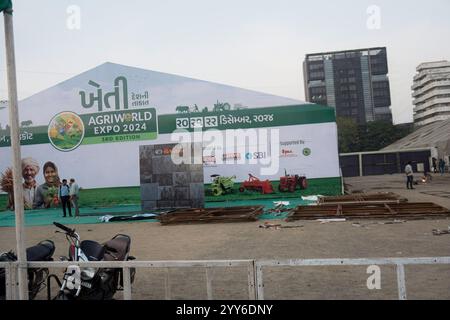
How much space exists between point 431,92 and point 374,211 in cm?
10987

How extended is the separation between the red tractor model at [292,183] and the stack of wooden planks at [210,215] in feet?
16.1

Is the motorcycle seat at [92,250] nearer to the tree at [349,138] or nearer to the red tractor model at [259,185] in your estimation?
the red tractor model at [259,185]

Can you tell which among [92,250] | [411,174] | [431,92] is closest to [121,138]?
[411,174]

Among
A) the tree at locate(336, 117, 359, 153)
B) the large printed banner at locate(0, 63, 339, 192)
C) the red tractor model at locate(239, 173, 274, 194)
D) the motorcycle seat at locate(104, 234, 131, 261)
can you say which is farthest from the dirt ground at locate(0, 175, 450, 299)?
the tree at locate(336, 117, 359, 153)

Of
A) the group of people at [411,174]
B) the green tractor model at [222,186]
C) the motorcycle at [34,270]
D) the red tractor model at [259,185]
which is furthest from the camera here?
the group of people at [411,174]

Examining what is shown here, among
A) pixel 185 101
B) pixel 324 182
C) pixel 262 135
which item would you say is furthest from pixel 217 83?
pixel 324 182

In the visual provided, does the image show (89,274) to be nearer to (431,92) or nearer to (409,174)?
(409,174)

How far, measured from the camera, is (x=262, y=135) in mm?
22172

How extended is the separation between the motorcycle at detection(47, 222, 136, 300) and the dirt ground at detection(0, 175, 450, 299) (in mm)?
753

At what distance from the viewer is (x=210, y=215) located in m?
16.2

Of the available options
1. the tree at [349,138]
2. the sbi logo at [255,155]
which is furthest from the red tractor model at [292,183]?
the tree at [349,138]

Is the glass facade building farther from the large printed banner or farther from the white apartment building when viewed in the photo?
the large printed banner

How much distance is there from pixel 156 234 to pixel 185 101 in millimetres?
11995

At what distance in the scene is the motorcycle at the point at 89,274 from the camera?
4832 millimetres
